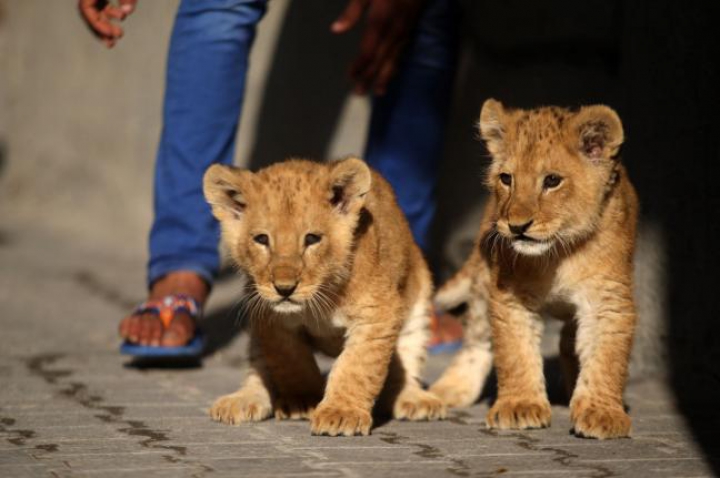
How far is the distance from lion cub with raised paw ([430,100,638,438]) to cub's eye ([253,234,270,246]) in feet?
2.65

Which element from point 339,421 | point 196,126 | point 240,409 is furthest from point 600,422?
point 196,126

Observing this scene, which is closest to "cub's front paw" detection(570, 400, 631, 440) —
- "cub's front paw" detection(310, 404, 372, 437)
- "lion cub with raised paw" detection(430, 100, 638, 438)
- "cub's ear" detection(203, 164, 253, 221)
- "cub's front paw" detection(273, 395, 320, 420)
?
"lion cub with raised paw" detection(430, 100, 638, 438)

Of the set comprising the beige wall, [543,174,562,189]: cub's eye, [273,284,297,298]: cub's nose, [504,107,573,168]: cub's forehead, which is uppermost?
the beige wall

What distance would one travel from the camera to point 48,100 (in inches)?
472

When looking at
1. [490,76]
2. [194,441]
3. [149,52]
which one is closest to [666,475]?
[194,441]

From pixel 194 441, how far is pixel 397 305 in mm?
915

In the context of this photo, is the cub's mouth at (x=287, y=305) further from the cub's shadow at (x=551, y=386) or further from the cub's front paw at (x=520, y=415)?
the cub's shadow at (x=551, y=386)

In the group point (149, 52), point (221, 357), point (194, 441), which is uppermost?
point (149, 52)

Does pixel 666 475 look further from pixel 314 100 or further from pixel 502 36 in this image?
pixel 314 100

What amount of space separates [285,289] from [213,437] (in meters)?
0.54

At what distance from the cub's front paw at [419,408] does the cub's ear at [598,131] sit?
1053 mm

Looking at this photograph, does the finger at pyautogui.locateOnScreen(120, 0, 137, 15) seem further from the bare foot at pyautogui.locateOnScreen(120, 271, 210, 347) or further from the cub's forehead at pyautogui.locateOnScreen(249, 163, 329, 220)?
the cub's forehead at pyautogui.locateOnScreen(249, 163, 329, 220)

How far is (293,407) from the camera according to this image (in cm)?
488

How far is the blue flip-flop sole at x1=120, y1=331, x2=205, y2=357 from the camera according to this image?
18.9 feet
